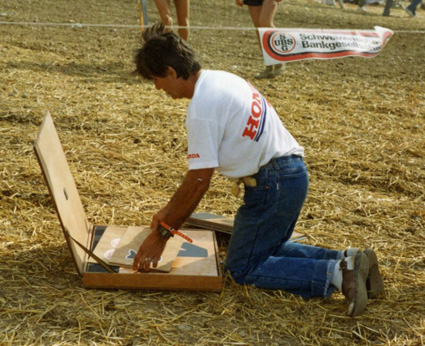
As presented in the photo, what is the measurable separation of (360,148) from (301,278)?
267cm

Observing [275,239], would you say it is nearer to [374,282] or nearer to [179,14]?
[374,282]

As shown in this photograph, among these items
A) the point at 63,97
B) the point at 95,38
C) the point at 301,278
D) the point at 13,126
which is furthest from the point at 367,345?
the point at 95,38

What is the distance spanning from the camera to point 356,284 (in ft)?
9.89

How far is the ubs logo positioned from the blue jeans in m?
3.79

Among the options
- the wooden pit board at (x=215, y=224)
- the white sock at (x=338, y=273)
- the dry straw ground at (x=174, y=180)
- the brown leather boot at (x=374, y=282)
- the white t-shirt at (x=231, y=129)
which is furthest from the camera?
the wooden pit board at (x=215, y=224)

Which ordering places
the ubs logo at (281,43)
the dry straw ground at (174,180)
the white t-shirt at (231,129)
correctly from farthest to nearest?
the ubs logo at (281,43)
the dry straw ground at (174,180)
the white t-shirt at (231,129)

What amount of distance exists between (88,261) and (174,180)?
1538 millimetres

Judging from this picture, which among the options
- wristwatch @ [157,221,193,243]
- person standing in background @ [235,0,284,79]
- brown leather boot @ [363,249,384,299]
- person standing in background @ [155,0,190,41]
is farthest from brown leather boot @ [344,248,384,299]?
person standing in background @ [155,0,190,41]

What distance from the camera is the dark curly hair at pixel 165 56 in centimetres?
296

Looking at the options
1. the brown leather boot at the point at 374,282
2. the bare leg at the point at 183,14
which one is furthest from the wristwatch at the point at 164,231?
the bare leg at the point at 183,14

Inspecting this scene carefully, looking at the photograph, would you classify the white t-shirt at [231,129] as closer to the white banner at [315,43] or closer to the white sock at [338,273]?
the white sock at [338,273]

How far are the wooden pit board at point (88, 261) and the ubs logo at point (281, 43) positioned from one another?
3757mm

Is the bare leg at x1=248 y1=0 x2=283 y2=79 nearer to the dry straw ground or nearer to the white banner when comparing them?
the white banner

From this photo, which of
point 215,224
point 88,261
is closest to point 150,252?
point 88,261
